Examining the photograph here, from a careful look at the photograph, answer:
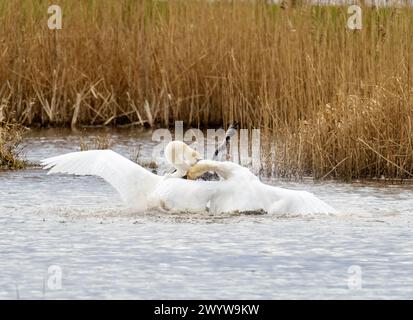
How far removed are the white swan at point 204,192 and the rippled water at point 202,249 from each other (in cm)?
9

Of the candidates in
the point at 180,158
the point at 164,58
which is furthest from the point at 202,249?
the point at 164,58

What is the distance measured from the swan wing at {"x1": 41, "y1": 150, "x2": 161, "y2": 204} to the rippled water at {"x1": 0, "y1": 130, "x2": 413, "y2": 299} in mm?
186

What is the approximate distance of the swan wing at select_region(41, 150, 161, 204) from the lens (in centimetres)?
972

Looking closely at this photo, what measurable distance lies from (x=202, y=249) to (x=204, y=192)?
104 centimetres

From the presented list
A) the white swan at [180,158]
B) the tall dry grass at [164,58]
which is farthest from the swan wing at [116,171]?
the tall dry grass at [164,58]

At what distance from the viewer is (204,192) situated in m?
9.47

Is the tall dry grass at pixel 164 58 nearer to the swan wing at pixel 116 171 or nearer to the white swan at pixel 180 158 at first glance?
the white swan at pixel 180 158

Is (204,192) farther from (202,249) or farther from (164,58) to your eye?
(164,58)

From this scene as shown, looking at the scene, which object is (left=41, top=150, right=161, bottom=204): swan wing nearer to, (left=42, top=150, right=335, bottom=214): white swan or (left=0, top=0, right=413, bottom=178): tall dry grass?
(left=42, top=150, right=335, bottom=214): white swan

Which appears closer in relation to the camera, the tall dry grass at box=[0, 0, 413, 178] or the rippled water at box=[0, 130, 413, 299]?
the rippled water at box=[0, 130, 413, 299]

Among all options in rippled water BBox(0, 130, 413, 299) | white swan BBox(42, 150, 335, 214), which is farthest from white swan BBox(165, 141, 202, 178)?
rippled water BBox(0, 130, 413, 299)

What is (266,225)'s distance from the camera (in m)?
9.33

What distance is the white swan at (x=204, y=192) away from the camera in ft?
31.1
